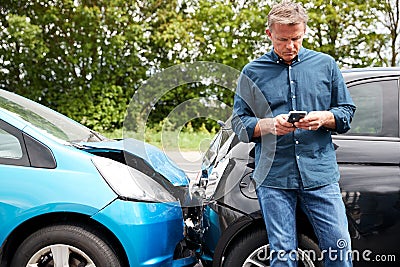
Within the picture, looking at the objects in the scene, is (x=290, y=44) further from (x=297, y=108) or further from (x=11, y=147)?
(x=11, y=147)

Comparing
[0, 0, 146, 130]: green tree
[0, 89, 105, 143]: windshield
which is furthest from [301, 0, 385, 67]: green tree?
[0, 89, 105, 143]: windshield

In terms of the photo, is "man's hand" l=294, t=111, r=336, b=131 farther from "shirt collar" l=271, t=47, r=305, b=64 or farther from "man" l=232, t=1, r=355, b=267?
"shirt collar" l=271, t=47, r=305, b=64

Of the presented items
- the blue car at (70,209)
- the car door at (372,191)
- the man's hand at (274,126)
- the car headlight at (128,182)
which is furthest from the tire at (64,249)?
the car door at (372,191)

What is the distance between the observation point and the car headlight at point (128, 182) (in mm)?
2949

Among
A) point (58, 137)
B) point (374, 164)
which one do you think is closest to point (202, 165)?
point (58, 137)

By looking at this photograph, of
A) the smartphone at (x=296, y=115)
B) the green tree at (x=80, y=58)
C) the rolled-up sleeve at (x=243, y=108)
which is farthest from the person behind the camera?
the green tree at (x=80, y=58)

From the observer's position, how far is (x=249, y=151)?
9.82ft

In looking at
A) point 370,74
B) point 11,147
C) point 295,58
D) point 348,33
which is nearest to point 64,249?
point 11,147

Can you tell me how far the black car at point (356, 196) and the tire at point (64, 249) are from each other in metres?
0.67

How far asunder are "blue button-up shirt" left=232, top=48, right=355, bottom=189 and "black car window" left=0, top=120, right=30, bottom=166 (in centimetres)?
136

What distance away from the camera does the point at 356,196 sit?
2.85m

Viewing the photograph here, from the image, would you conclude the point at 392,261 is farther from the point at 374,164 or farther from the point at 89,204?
the point at 89,204

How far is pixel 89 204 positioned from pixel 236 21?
13870 millimetres

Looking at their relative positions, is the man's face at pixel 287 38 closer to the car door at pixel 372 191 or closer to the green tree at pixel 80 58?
the car door at pixel 372 191
